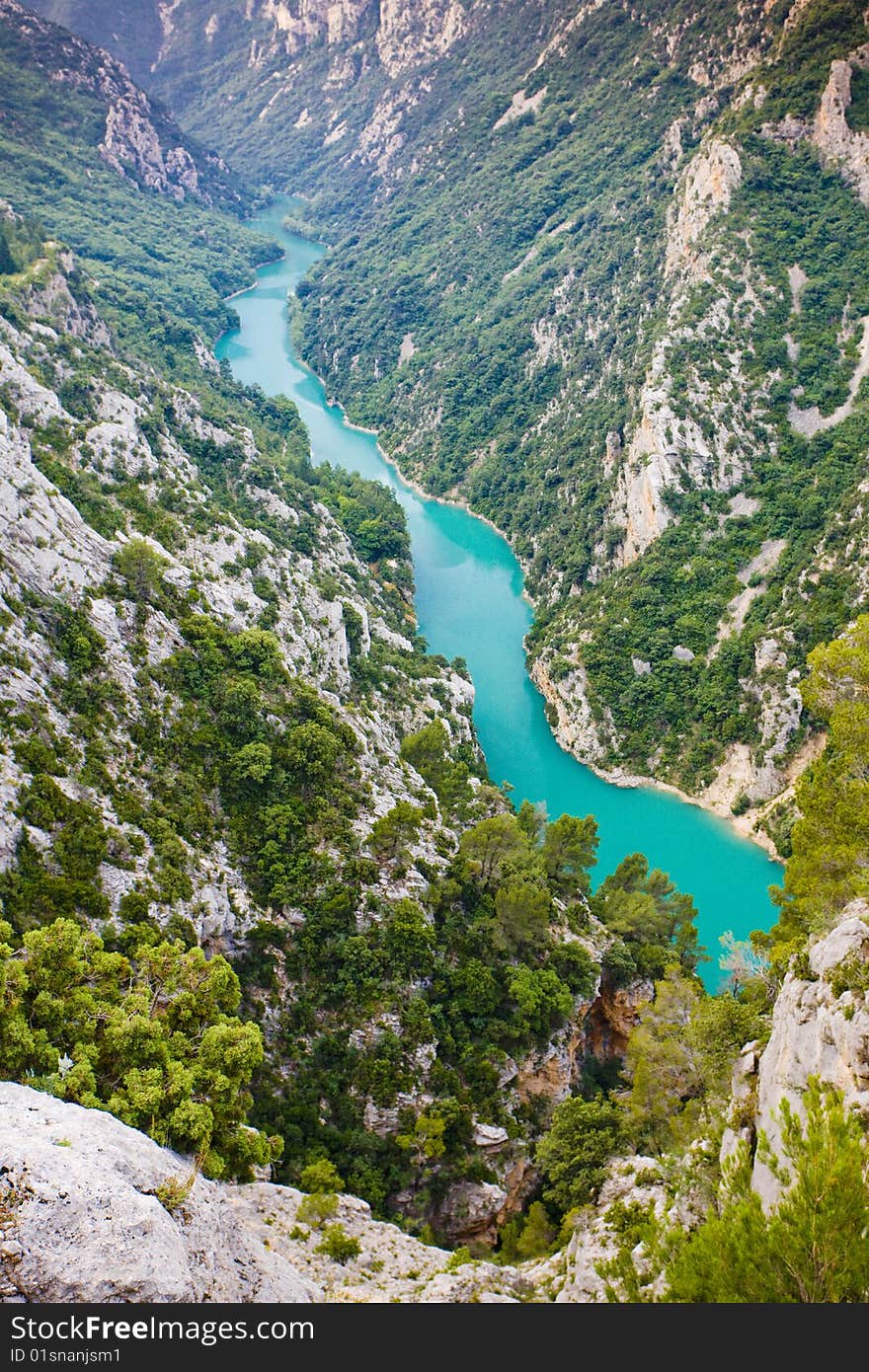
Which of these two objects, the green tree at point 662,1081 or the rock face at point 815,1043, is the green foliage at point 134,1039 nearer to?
the green tree at point 662,1081

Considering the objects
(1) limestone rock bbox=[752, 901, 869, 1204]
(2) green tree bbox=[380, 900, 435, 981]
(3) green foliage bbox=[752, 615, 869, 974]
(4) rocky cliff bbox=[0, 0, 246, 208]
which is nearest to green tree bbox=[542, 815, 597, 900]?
(2) green tree bbox=[380, 900, 435, 981]

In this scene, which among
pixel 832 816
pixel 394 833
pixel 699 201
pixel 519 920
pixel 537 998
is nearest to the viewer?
pixel 832 816

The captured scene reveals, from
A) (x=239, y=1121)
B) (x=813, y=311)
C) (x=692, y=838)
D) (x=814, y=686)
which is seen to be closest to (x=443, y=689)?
(x=692, y=838)

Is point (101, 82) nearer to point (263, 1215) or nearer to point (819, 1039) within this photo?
point (263, 1215)

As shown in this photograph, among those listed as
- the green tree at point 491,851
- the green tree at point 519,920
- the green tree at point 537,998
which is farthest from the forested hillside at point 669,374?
the green tree at point 537,998

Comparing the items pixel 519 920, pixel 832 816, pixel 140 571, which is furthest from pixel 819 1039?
pixel 140 571
